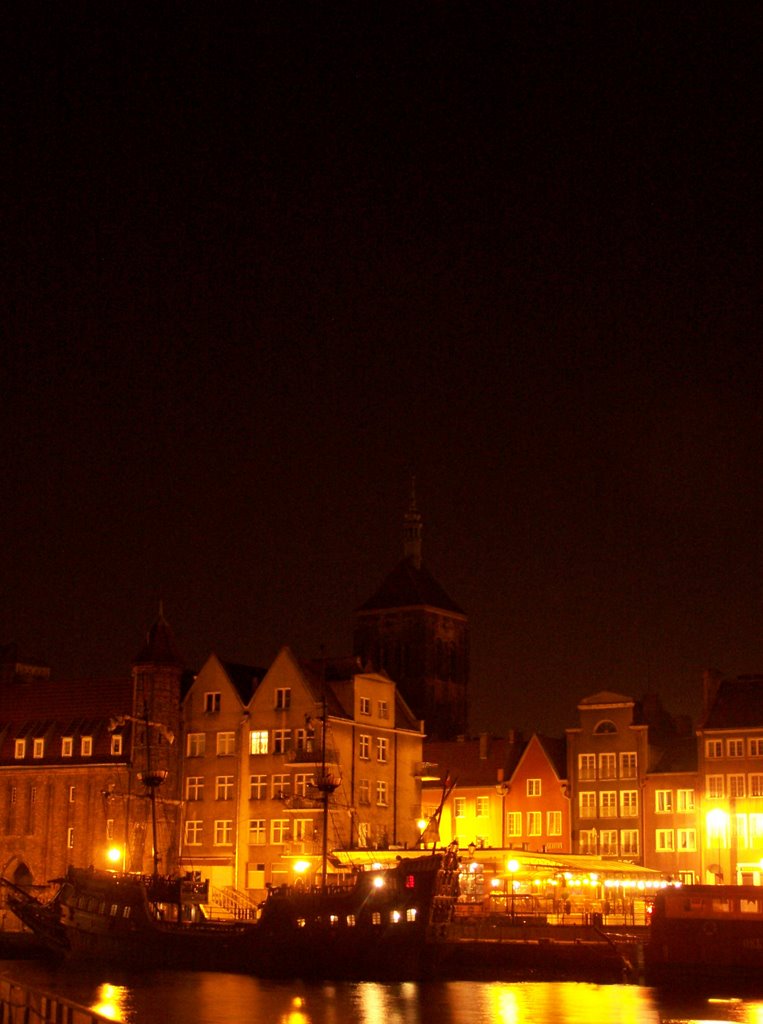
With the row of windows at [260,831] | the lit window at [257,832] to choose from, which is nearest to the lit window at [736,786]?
the row of windows at [260,831]

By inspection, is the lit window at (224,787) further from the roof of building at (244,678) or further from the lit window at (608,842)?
the lit window at (608,842)

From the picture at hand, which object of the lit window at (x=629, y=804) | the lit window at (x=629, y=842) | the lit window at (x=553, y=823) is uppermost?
the lit window at (x=629, y=804)

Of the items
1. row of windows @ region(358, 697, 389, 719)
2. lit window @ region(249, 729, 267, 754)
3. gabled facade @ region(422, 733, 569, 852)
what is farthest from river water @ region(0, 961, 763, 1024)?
gabled facade @ region(422, 733, 569, 852)

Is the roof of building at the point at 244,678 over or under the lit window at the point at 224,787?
over

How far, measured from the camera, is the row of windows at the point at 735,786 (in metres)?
98.5

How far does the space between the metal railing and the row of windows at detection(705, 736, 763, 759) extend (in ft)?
212

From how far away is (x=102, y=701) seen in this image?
347ft

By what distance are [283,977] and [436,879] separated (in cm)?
816

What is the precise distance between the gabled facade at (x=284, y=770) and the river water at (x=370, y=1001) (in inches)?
811

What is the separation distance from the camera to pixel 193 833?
99625 mm

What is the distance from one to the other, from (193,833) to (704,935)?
38.0 m

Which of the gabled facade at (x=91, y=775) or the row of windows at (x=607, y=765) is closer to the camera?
the gabled facade at (x=91, y=775)

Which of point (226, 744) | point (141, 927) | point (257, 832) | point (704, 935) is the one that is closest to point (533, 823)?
point (257, 832)

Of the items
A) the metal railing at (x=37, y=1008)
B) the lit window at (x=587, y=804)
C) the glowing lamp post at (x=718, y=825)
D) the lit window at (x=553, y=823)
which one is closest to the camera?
the metal railing at (x=37, y=1008)
